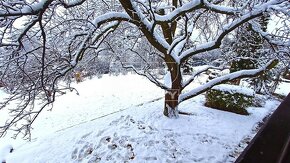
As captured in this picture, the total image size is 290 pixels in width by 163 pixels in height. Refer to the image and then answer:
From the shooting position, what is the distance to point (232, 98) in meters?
8.09

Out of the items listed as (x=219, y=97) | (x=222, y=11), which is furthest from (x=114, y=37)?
(x=219, y=97)

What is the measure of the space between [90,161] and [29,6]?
3554mm

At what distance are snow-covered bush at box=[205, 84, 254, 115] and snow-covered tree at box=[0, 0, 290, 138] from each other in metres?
1.98

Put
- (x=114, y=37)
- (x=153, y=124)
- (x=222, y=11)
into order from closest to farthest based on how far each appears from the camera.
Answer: (x=222, y=11) < (x=153, y=124) < (x=114, y=37)

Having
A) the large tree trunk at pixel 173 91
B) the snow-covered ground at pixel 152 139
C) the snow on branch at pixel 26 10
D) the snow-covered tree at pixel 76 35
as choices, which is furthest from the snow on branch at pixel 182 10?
the snow-covered ground at pixel 152 139

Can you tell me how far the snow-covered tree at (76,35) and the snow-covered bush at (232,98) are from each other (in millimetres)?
1976

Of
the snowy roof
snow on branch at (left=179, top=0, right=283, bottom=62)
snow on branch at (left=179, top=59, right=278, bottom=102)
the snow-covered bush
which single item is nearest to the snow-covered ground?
the snow-covered bush

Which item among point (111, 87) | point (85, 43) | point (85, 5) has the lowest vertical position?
point (111, 87)

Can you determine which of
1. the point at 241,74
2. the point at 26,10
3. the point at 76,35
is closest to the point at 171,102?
the point at 241,74

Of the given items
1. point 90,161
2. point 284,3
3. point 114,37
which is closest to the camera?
point 284,3

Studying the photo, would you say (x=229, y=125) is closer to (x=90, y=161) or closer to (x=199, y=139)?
(x=199, y=139)

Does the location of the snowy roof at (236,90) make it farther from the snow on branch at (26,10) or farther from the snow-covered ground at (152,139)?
the snow on branch at (26,10)

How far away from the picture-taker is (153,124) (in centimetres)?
665

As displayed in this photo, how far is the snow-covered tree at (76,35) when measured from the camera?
4043mm
